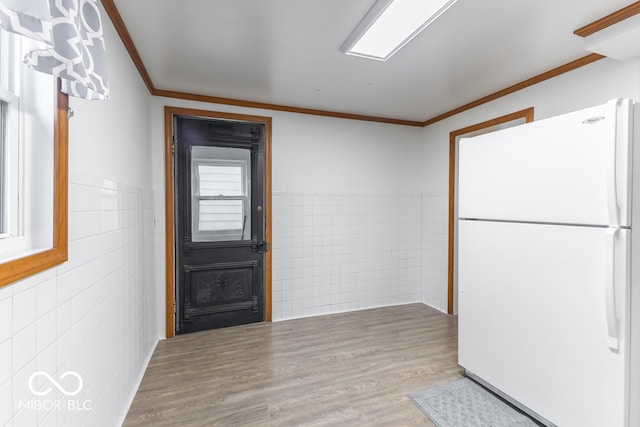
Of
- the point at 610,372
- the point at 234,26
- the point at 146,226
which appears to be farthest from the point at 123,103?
the point at 610,372

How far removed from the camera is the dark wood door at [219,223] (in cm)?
300

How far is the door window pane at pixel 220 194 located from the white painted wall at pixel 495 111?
7.62 ft

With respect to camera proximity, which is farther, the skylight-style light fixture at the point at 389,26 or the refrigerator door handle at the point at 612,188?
the skylight-style light fixture at the point at 389,26

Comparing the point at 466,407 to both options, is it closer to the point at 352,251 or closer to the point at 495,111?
the point at 352,251

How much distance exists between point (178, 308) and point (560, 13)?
374 cm

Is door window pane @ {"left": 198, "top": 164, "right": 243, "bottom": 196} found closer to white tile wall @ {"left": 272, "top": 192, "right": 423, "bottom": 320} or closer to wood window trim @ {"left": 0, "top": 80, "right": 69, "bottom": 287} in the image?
white tile wall @ {"left": 272, "top": 192, "right": 423, "bottom": 320}

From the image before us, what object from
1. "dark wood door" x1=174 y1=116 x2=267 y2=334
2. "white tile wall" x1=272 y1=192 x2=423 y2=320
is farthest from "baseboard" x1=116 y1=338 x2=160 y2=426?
"white tile wall" x1=272 y1=192 x2=423 y2=320

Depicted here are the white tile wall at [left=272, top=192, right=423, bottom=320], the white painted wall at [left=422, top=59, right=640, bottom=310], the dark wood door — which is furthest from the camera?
the white tile wall at [left=272, top=192, right=423, bottom=320]

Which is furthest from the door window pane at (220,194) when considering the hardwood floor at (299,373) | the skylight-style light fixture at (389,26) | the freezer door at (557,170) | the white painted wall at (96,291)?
the freezer door at (557,170)

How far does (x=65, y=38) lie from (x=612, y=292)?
7.92 ft

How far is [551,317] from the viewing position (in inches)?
66.3

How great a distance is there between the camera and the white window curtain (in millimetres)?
710

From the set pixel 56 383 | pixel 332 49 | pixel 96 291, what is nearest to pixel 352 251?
pixel 332 49

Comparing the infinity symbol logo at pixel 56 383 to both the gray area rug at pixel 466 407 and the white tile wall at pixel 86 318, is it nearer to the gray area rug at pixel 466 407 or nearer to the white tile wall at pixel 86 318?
the white tile wall at pixel 86 318
